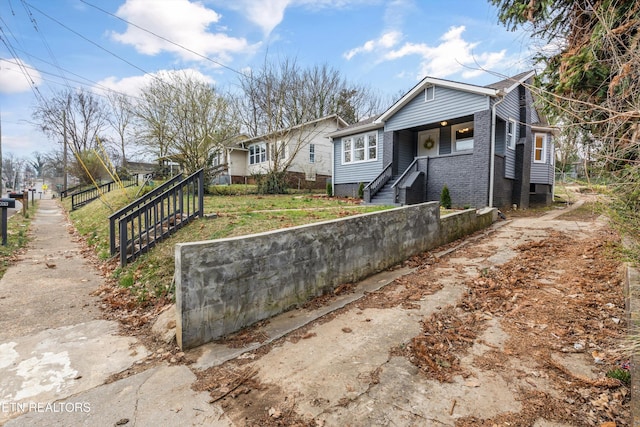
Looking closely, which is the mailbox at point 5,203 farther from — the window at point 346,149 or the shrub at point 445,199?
the window at point 346,149

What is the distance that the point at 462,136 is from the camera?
13.8m

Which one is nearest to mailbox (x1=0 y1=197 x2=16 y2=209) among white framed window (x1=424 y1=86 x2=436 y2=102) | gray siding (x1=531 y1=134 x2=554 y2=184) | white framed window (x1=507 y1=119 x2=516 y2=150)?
white framed window (x1=424 y1=86 x2=436 y2=102)

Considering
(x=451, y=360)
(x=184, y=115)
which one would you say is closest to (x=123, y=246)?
(x=451, y=360)

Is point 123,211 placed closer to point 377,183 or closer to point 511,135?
point 377,183

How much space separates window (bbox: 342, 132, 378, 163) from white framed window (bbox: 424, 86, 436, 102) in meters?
3.31

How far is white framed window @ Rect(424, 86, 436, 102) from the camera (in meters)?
12.5

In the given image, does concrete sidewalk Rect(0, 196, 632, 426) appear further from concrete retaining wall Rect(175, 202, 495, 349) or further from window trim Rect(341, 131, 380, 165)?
window trim Rect(341, 131, 380, 165)

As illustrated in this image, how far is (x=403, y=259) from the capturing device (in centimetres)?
596

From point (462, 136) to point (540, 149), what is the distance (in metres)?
5.04

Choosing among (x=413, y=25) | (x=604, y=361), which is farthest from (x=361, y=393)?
(x=413, y=25)

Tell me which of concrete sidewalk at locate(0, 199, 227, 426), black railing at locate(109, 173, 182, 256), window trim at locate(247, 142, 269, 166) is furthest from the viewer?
window trim at locate(247, 142, 269, 166)

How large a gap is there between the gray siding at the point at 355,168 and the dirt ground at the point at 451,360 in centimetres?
1099

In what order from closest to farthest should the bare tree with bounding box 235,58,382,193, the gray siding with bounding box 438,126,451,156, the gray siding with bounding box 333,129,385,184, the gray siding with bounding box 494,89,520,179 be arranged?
the gray siding with bounding box 494,89,520,179 < the gray siding with bounding box 438,126,451,156 < the gray siding with bounding box 333,129,385,184 < the bare tree with bounding box 235,58,382,193

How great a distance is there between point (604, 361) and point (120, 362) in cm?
464
